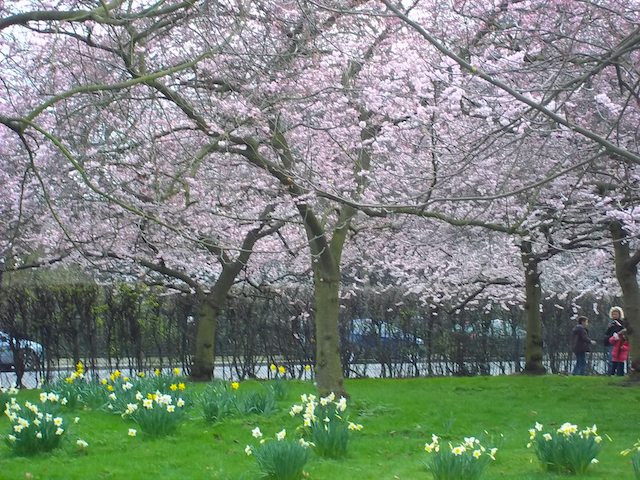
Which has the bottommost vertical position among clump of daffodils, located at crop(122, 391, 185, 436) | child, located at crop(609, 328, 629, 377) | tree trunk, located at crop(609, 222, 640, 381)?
clump of daffodils, located at crop(122, 391, 185, 436)

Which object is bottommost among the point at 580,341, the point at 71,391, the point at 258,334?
the point at 71,391

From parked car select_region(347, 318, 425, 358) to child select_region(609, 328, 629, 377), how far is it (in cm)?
362

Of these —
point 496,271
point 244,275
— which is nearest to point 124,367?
point 244,275

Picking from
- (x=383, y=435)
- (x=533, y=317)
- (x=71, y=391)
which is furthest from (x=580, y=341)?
(x=71, y=391)

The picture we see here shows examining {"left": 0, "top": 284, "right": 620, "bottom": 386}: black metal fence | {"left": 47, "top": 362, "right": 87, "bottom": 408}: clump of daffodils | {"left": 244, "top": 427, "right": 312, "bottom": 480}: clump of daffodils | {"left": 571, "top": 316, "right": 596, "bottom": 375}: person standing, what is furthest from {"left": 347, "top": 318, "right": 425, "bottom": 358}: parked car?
{"left": 244, "top": 427, "right": 312, "bottom": 480}: clump of daffodils

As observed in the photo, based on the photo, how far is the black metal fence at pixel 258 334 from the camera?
16609 millimetres

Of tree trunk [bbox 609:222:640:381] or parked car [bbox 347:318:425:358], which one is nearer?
tree trunk [bbox 609:222:640:381]

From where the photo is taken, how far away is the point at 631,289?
14.0 meters

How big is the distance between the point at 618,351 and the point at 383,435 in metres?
9.40

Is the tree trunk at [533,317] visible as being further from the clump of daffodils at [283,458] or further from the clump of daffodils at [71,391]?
the clump of daffodils at [283,458]

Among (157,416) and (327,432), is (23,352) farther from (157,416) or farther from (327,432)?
(327,432)

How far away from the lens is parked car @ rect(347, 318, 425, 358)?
1800 cm

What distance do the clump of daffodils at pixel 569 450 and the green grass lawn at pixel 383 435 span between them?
0.45ft

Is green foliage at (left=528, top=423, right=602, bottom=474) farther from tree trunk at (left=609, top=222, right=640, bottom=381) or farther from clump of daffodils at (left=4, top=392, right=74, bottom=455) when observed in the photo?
tree trunk at (left=609, top=222, right=640, bottom=381)
